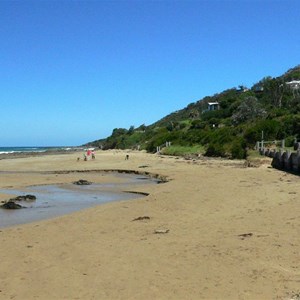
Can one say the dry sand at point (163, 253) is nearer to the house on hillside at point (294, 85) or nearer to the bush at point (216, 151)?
the bush at point (216, 151)

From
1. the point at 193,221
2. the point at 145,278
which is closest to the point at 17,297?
the point at 145,278

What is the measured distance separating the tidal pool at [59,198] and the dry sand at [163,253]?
4.40ft

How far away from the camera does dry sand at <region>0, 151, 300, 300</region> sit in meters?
5.59

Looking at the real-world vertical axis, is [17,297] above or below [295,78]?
below

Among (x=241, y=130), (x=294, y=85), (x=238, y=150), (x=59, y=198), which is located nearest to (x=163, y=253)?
(x=59, y=198)

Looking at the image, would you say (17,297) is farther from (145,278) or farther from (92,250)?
(92,250)

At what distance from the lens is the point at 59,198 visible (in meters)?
16.4

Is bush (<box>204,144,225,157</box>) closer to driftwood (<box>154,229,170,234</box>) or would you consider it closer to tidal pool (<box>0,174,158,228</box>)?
tidal pool (<box>0,174,158,228</box>)

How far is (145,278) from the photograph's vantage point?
6020 mm

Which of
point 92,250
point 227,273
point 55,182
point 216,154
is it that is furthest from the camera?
point 216,154

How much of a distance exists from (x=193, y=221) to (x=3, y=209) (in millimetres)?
6498

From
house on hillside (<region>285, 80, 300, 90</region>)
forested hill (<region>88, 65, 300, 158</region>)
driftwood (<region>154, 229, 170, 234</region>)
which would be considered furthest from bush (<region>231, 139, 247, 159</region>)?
house on hillside (<region>285, 80, 300, 90</region>)

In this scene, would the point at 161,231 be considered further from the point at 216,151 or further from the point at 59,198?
the point at 216,151

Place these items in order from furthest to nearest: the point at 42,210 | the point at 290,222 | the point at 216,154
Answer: the point at 216,154, the point at 42,210, the point at 290,222
